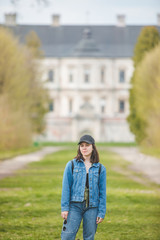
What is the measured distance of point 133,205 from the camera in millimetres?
9023

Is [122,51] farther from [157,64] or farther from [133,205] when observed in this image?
[133,205]

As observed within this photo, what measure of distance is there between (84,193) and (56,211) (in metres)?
3.73

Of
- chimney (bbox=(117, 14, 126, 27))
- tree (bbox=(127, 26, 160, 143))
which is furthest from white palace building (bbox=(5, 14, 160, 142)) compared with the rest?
tree (bbox=(127, 26, 160, 143))

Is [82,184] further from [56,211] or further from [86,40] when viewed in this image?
[86,40]

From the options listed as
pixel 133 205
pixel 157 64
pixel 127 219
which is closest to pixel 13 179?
pixel 133 205

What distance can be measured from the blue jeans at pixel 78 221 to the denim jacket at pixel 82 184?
0.17ft

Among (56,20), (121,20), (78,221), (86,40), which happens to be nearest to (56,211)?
(78,221)

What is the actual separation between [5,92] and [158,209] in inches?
762

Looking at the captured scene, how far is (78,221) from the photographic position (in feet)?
A: 15.5

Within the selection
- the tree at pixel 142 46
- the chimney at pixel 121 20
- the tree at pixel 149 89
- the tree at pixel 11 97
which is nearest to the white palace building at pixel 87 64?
the chimney at pixel 121 20

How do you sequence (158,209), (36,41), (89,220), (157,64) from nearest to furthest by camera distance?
(89,220) → (158,209) → (157,64) → (36,41)

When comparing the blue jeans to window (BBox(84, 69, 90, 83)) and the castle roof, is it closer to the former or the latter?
the castle roof

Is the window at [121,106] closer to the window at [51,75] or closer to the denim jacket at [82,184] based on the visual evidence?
the window at [51,75]

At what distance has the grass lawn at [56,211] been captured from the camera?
653 cm
